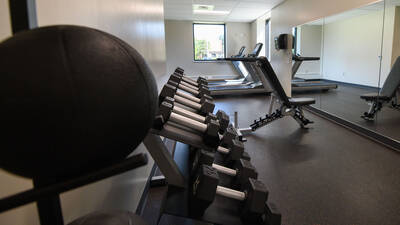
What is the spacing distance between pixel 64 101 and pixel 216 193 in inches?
38.0

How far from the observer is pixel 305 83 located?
6203 millimetres

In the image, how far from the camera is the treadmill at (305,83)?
540cm

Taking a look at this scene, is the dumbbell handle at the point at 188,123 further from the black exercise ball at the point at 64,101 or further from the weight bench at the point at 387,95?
the weight bench at the point at 387,95

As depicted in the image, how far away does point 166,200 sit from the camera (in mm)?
1162

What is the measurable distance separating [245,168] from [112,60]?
46.7 inches

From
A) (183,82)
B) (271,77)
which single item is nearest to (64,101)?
(183,82)

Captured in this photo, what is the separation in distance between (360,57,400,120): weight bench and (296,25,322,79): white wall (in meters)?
→ 1.71

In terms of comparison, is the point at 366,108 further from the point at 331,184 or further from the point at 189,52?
the point at 189,52

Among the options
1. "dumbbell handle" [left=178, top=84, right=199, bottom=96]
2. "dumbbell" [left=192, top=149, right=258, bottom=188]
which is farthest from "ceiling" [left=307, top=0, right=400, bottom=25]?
"dumbbell" [left=192, top=149, right=258, bottom=188]

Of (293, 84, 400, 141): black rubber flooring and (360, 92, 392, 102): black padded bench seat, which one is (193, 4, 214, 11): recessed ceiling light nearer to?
(293, 84, 400, 141): black rubber flooring

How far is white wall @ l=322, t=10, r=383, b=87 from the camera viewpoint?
11.9ft

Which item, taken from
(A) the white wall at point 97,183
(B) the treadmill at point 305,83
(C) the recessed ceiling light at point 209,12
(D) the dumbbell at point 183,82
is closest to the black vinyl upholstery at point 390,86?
(B) the treadmill at point 305,83

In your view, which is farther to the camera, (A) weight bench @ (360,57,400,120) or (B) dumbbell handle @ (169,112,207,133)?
(A) weight bench @ (360,57,400,120)

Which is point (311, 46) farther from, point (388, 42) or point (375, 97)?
point (375, 97)
